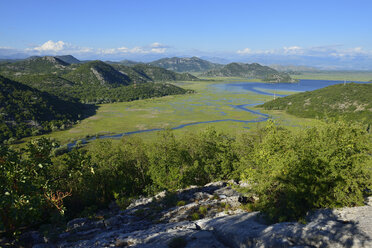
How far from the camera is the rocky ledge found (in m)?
15.8

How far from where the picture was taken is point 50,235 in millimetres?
19672

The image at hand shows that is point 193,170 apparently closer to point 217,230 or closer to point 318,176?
point 217,230

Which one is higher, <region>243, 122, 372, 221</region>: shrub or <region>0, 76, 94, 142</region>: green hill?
<region>243, 122, 372, 221</region>: shrub

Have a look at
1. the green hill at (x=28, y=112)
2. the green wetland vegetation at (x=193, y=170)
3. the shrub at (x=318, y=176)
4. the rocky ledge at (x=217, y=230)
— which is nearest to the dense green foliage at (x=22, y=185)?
the green wetland vegetation at (x=193, y=170)

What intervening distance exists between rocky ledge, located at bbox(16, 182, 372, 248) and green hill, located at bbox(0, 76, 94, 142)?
13569cm

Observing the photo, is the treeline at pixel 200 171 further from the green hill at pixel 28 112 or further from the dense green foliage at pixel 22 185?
the green hill at pixel 28 112

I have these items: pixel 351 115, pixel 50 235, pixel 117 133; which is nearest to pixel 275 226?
pixel 50 235

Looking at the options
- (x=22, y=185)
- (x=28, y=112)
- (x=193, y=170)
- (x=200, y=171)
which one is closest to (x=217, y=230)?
(x=22, y=185)

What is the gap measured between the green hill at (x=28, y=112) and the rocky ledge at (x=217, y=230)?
Result: 135693 mm

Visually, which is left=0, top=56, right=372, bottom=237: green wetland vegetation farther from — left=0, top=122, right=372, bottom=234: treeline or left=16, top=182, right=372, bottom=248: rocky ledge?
left=16, top=182, right=372, bottom=248: rocky ledge

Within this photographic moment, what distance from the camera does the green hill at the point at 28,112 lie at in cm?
13338

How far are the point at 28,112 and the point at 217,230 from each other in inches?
7044

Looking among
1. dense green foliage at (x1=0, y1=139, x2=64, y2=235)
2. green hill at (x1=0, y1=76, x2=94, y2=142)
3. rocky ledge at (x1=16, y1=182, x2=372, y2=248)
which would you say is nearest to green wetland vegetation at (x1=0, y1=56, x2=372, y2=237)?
dense green foliage at (x1=0, y1=139, x2=64, y2=235)

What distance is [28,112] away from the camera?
152 meters
